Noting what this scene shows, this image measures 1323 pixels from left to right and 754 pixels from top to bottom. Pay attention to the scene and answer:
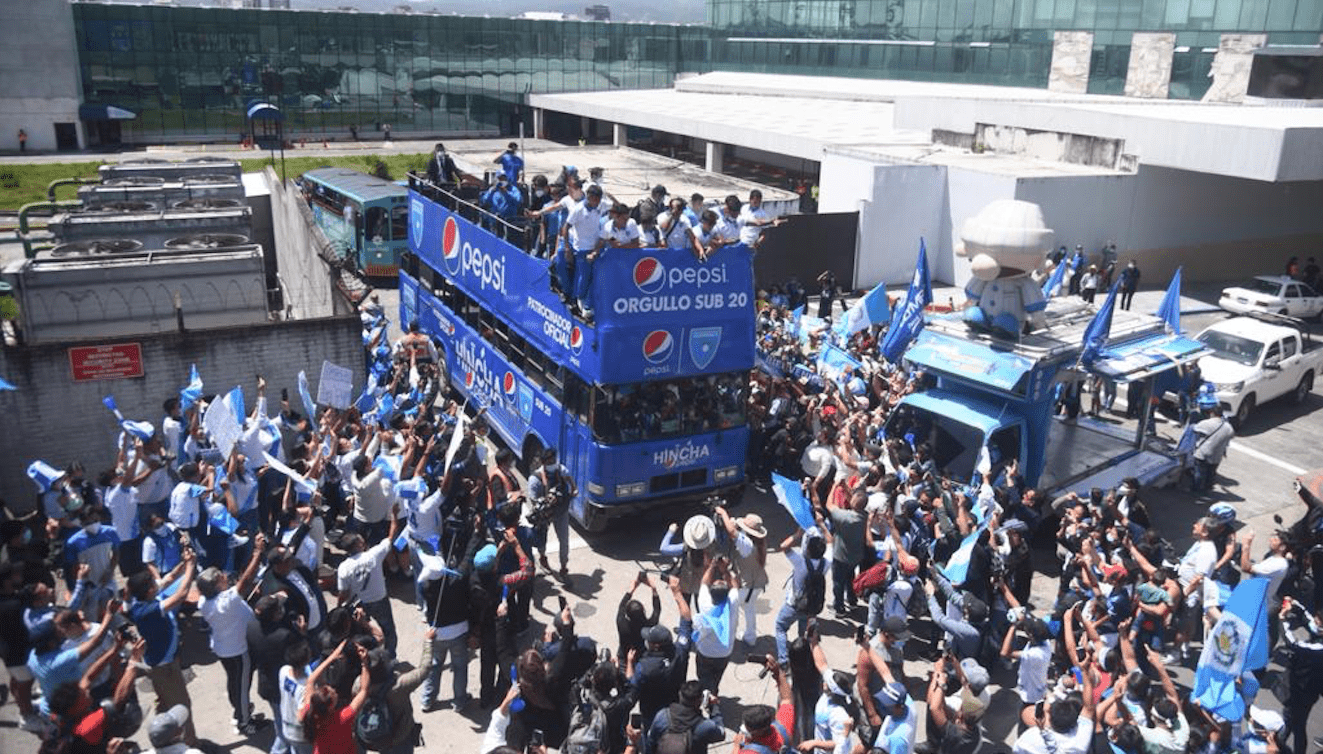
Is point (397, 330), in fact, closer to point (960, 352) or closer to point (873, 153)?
Answer: point (960, 352)

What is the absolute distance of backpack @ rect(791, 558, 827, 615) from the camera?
28.5ft

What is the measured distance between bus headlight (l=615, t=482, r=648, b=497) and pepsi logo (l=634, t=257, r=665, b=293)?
7.44 ft

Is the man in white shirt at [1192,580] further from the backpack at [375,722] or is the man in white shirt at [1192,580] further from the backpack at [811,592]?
the backpack at [375,722]

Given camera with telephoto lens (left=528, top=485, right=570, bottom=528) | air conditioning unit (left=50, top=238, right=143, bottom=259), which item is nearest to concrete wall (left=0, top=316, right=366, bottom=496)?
air conditioning unit (left=50, top=238, right=143, bottom=259)

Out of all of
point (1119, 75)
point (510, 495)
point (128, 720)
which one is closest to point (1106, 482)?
point (510, 495)

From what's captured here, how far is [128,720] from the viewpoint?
6.22 meters

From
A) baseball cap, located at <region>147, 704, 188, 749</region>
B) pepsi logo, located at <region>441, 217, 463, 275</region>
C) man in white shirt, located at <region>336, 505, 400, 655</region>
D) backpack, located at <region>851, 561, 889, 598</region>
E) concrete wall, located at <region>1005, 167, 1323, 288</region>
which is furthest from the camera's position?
concrete wall, located at <region>1005, 167, 1323, 288</region>

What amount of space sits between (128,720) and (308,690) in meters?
1.29

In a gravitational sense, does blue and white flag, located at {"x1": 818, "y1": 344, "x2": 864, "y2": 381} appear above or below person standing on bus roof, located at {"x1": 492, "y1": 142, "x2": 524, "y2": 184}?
below

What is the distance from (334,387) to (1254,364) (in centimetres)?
1529

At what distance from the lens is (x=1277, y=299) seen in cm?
2283

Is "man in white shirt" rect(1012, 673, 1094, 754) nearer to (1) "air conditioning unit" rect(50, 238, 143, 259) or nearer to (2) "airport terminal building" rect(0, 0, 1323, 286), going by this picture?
(1) "air conditioning unit" rect(50, 238, 143, 259)

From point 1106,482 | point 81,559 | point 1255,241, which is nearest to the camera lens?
point 81,559

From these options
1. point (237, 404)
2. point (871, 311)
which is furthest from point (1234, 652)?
point (237, 404)
